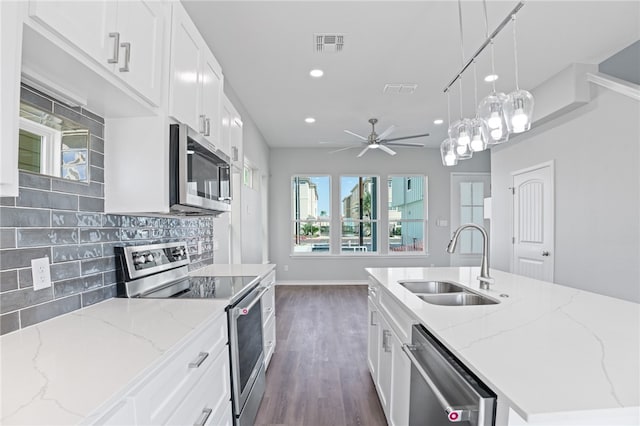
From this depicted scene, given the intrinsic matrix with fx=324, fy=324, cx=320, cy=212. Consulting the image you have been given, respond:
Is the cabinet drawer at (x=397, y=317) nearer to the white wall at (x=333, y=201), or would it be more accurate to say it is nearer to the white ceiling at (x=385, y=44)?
the white ceiling at (x=385, y=44)

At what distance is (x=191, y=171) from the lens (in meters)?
1.71

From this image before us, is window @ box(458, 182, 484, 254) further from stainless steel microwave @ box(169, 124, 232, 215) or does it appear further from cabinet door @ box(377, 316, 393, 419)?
stainless steel microwave @ box(169, 124, 232, 215)

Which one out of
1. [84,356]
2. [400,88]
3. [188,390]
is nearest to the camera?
[84,356]

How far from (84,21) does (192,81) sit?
Answer: 0.84m

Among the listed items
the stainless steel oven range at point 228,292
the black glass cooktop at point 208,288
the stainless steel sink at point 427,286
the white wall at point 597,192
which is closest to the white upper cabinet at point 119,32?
the stainless steel oven range at point 228,292

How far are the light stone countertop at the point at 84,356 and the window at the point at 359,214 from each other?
5.38 m

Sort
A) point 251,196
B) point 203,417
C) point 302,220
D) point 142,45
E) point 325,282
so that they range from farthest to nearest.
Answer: point 302,220, point 325,282, point 251,196, point 142,45, point 203,417

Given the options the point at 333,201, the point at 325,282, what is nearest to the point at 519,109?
the point at 333,201

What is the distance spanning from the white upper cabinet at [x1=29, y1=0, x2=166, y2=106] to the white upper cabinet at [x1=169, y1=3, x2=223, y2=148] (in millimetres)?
98

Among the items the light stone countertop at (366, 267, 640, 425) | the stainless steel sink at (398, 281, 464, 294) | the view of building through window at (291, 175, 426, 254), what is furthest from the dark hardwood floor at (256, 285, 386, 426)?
the view of building through window at (291, 175, 426, 254)

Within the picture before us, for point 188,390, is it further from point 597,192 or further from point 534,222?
point 534,222

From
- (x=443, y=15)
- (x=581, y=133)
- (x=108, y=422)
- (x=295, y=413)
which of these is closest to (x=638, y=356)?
(x=108, y=422)

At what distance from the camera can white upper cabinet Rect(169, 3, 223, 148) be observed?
165cm

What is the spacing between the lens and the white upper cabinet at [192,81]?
165 centimetres
